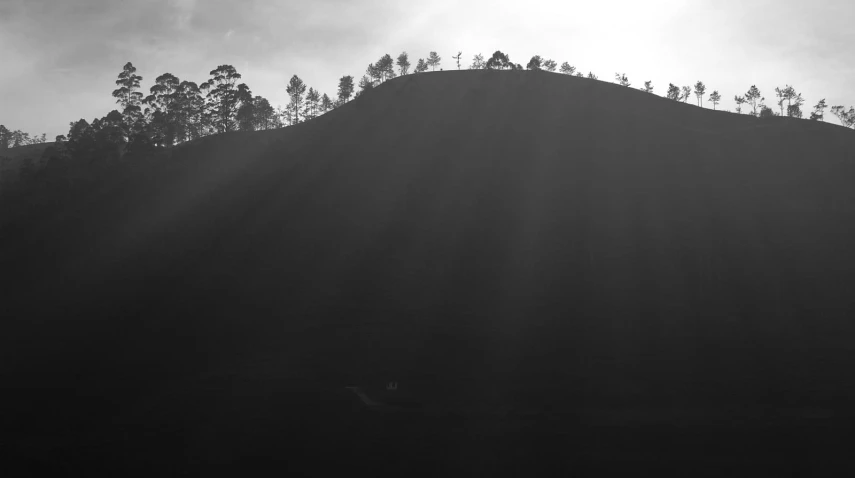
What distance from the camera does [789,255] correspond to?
170 feet

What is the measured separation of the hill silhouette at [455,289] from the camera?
3036 cm

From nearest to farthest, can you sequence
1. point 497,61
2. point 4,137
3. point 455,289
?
point 455,289, point 497,61, point 4,137

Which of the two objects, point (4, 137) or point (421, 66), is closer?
point (421, 66)

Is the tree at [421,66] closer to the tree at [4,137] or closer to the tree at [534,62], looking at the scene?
the tree at [534,62]

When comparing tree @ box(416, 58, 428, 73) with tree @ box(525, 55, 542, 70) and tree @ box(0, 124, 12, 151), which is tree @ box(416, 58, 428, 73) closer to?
tree @ box(525, 55, 542, 70)

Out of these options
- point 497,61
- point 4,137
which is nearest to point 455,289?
point 497,61

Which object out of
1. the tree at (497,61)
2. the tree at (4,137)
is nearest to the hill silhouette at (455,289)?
the tree at (497,61)

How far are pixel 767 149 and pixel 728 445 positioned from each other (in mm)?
51879

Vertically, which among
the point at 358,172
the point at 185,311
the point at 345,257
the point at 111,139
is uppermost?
the point at 111,139

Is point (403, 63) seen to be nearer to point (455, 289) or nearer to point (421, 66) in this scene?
point (421, 66)

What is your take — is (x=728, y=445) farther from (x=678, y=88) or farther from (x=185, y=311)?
(x=678, y=88)

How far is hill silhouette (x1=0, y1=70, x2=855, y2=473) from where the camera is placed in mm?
30359

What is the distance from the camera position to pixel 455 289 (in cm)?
4784

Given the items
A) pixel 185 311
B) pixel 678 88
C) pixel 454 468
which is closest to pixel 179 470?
pixel 454 468
